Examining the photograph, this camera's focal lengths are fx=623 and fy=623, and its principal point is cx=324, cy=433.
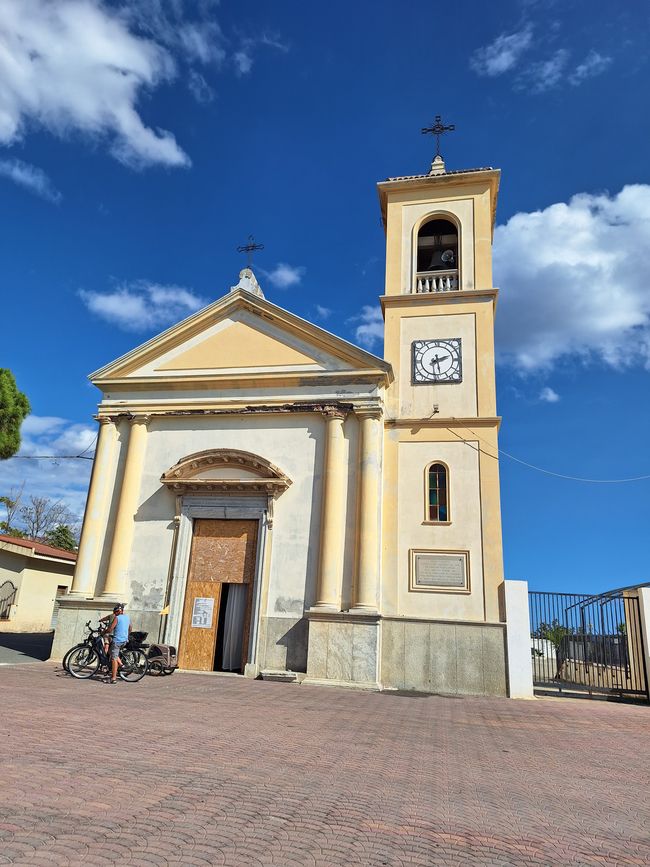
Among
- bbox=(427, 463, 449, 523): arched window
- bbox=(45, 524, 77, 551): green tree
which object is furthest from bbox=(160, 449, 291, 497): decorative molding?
bbox=(45, 524, 77, 551): green tree

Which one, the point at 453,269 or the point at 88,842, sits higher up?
the point at 453,269

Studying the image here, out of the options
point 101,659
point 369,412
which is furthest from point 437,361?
point 101,659

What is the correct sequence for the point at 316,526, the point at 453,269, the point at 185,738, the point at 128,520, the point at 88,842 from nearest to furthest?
the point at 88,842 < the point at 185,738 < the point at 316,526 < the point at 128,520 < the point at 453,269

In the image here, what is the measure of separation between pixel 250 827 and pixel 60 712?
5056 millimetres

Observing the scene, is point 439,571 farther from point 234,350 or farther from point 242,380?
point 234,350

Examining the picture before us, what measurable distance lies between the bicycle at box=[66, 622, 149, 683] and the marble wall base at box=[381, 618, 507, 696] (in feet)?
18.3

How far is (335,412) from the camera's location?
16.0m

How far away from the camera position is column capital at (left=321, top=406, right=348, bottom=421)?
1603 cm

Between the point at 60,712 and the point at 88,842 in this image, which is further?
the point at 60,712

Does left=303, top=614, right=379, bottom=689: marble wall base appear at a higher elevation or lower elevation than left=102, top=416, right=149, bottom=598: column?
lower

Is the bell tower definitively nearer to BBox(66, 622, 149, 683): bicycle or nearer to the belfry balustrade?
the belfry balustrade

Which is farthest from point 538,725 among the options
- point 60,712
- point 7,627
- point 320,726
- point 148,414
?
point 7,627

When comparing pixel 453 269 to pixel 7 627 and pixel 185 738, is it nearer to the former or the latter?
pixel 185 738

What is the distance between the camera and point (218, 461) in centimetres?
1645
